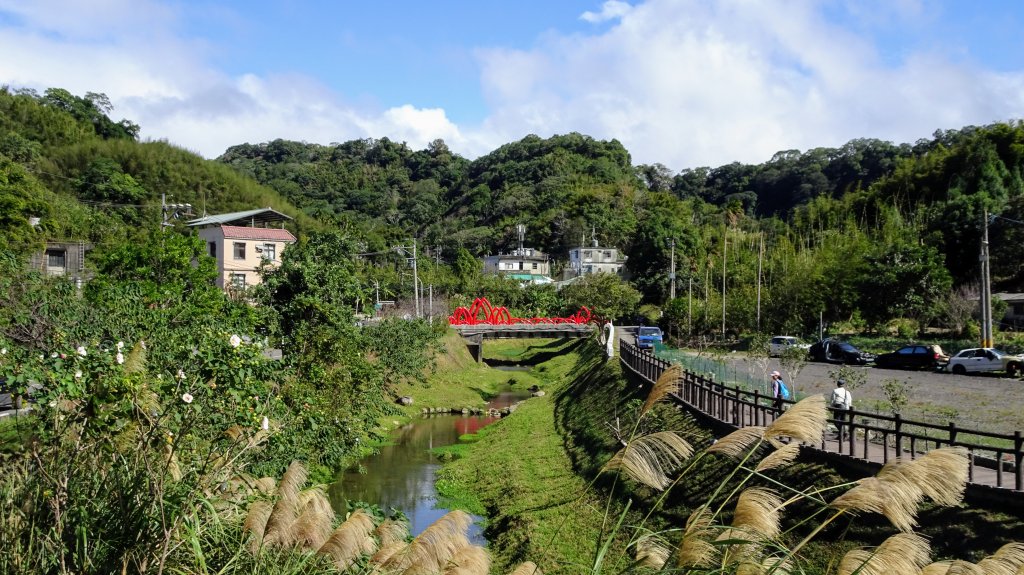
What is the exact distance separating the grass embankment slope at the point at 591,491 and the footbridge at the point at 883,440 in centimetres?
37

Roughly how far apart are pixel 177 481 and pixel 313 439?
983cm

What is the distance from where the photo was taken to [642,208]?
106 m

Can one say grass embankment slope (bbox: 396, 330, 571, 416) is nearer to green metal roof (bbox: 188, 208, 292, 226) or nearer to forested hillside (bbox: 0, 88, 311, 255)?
green metal roof (bbox: 188, 208, 292, 226)

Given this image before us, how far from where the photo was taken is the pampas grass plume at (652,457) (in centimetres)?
497

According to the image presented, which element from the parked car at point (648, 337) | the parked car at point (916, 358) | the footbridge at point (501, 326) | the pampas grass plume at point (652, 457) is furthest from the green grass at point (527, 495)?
the footbridge at point (501, 326)

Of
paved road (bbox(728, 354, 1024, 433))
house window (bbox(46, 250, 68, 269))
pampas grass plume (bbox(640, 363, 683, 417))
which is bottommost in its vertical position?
paved road (bbox(728, 354, 1024, 433))

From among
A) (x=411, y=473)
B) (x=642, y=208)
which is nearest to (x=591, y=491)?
(x=411, y=473)

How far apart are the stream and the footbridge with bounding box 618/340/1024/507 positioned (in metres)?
6.96

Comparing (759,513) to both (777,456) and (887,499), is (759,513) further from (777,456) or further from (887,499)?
(887,499)

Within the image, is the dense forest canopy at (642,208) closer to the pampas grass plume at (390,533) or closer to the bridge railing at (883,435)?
the bridge railing at (883,435)

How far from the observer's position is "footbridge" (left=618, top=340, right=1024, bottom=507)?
11.6 meters

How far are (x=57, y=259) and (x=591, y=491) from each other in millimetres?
39050

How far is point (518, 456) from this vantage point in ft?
86.1

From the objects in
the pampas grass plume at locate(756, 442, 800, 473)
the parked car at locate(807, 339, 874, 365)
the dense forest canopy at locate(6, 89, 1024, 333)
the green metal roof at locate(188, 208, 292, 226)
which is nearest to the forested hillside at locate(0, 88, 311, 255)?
the dense forest canopy at locate(6, 89, 1024, 333)
